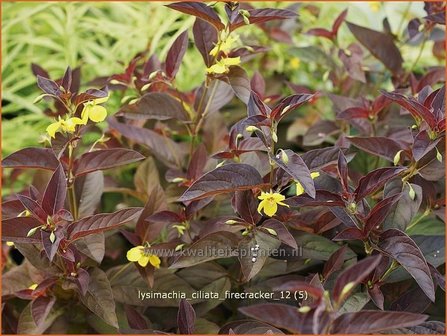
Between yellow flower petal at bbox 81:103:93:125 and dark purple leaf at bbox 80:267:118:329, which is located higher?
yellow flower petal at bbox 81:103:93:125

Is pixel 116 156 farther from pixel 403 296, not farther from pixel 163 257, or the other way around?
pixel 403 296

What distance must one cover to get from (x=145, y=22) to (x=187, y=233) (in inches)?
36.2

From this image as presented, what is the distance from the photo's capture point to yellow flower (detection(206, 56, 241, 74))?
982 mm

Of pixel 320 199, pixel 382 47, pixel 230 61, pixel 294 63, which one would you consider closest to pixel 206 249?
pixel 320 199

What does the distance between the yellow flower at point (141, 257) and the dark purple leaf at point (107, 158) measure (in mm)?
125

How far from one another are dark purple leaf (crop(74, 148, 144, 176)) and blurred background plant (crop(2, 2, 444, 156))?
0.67 metres

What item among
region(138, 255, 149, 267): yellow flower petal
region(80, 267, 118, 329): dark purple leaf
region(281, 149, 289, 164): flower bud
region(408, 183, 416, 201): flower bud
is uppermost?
region(281, 149, 289, 164): flower bud

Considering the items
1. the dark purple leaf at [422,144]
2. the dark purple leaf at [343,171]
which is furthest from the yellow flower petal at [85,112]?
the dark purple leaf at [422,144]

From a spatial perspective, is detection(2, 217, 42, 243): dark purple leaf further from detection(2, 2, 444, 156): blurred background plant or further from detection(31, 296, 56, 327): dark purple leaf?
detection(2, 2, 444, 156): blurred background plant

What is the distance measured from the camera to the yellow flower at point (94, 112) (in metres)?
0.92

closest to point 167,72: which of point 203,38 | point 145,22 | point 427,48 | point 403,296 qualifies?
point 203,38

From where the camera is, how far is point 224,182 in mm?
874

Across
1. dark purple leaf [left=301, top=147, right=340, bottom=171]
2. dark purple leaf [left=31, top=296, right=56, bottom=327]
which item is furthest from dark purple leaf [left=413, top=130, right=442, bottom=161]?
dark purple leaf [left=31, top=296, right=56, bottom=327]

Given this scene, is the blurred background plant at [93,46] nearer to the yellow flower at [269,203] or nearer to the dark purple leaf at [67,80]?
the dark purple leaf at [67,80]
